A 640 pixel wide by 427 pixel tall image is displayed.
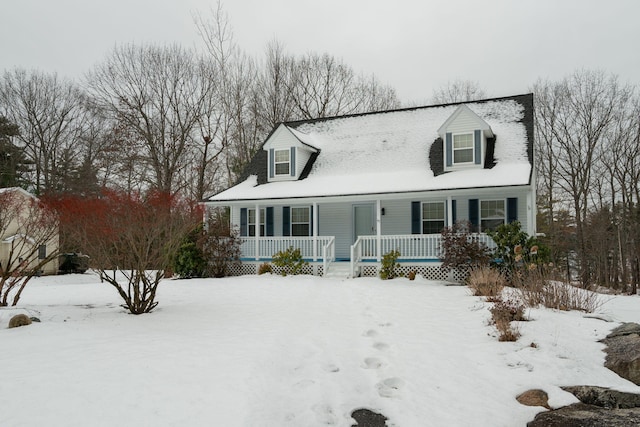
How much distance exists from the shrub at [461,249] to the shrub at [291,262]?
501cm

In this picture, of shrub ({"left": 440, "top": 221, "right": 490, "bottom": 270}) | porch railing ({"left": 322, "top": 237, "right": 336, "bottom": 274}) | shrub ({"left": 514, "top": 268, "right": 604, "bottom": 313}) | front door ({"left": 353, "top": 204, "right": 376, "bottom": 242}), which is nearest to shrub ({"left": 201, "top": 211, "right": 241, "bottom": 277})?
porch railing ({"left": 322, "top": 237, "right": 336, "bottom": 274})

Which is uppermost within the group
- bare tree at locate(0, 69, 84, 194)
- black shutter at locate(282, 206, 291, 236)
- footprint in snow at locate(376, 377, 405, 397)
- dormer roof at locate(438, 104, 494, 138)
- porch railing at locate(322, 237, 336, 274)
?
bare tree at locate(0, 69, 84, 194)

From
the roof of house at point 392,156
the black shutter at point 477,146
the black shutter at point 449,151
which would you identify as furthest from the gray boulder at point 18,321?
the black shutter at point 477,146

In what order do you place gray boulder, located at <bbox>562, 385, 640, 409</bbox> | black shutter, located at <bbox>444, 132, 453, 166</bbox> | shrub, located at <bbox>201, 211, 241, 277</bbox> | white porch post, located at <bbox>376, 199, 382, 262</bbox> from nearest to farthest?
gray boulder, located at <bbox>562, 385, 640, 409</bbox> → white porch post, located at <bbox>376, 199, 382, 262</bbox> → black shutter, located at <bbox>444, 132, 453, 166</bbox> → shrub, located at <bbox>201, 211, 241, 277</bbox>

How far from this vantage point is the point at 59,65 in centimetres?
3183

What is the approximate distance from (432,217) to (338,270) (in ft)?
13.0

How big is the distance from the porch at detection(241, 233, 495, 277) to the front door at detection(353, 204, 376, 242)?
1295 millimetres

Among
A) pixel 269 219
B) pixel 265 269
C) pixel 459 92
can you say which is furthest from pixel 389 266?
pixel 459 92

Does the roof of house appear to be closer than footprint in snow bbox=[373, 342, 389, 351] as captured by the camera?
No

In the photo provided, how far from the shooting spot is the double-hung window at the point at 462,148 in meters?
16.0

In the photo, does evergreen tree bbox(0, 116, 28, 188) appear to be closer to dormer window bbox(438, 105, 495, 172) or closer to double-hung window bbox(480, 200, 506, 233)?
dormer window bbox(438, 105, 495, 172)

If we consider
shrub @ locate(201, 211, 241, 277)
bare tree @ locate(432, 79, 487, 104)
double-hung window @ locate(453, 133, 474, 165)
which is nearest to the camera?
double-hung window @ locate(453, 133, 474, 165)

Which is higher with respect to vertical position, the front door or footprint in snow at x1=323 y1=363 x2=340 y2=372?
the front door

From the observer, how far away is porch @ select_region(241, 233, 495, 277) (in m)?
15.1
